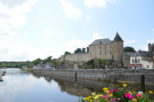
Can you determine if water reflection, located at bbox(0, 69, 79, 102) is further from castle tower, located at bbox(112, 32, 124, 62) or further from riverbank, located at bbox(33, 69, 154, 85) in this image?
castle tower, located at bbox(112, 32, 124, 62)

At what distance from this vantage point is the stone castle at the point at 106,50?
2292 inches

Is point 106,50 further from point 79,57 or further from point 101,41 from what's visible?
point 79,57

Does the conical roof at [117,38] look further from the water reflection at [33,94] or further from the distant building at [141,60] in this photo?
the water reflection at [33,94]

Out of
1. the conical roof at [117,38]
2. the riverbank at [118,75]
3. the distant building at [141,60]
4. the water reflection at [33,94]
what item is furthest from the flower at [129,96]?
the conical roof at [117,38]

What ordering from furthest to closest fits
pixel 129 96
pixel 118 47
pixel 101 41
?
pixel 101 41
pixel 118 47
pixel 129 96

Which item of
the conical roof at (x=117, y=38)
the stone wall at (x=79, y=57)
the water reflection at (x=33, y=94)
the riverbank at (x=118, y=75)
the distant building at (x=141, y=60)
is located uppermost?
the conical roof at (x=117, y=38)

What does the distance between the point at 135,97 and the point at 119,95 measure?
1.28 ft

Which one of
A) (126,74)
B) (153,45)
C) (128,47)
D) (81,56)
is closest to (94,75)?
(126,74)

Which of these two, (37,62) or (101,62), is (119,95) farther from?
(37,62)

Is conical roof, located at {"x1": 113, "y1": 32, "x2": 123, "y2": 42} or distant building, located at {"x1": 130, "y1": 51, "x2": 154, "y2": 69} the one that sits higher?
conical roof, located at {"x1": 113, "y1": 32, "x2": 123, "y2": 42}

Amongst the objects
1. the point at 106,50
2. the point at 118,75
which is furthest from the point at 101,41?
the point at 118,75

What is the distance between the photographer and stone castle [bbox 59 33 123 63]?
58.2 metres

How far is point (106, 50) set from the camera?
63.4 metres

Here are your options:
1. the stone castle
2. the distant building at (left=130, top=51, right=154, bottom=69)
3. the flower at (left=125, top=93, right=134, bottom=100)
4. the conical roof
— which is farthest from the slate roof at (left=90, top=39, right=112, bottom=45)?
the flower at (left=125, top=93, right=134, bottom=100)
